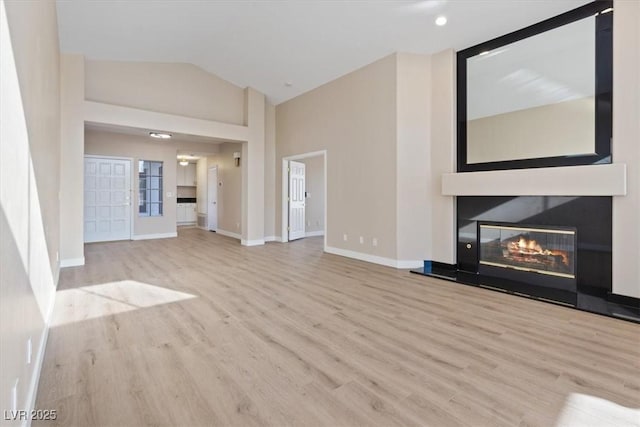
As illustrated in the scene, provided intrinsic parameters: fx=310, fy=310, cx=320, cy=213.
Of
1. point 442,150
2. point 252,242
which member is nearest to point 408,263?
point 442,150

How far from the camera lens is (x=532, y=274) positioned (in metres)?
4.11

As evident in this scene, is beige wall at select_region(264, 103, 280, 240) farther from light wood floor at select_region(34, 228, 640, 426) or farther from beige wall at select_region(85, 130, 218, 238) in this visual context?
light wood floor at select_region(34, 228, 640, 426)

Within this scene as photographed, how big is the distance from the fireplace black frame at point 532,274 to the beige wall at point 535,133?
35.9 inches

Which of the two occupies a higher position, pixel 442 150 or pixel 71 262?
pixel 442 150

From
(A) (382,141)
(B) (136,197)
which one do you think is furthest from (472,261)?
(B) (136,197)

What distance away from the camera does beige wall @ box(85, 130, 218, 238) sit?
7.42 meters

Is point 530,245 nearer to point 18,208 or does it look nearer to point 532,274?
point 532,274

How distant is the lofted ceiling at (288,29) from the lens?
4.08 m

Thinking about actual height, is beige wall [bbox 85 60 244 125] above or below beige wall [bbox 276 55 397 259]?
above

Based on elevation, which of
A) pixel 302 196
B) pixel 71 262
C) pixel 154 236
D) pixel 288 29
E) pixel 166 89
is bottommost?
pixel 71 262

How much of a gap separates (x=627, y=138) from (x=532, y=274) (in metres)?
1.86

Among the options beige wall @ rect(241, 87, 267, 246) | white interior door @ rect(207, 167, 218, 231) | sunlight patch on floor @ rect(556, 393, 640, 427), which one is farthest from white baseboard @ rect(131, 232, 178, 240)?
sunlight patch on floor @ rect(556, 393, 640, 427)

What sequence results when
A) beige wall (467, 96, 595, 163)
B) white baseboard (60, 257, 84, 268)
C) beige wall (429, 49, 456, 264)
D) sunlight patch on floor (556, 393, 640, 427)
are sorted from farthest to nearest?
→ white baseboard (60, 257, 84, 268), beige wall (429, 49, 456, 264), beige wall (467, 96, 595, 163), sunlight patch on floor (556, 393, 640, 427)

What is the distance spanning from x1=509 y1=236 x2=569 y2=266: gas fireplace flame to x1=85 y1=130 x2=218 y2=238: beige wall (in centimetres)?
804
